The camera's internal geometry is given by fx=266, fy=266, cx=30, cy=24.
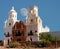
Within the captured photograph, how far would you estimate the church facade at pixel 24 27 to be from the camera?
6331cm

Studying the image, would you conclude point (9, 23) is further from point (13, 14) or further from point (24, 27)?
point (24, 27)

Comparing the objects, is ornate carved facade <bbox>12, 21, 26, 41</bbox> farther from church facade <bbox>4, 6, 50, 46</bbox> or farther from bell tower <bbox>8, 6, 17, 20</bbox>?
bell tower <bbox>8, 6, 17, 20</bbox>

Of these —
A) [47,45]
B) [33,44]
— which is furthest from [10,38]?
[47,45]

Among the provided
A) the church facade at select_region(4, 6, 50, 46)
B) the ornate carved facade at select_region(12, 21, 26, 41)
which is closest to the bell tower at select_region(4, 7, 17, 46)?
the church facade at select_region(4, 6, 50, 46)

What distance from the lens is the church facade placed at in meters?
63.3

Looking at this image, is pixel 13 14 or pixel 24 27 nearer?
pixel 24 27

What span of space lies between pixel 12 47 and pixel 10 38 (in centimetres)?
1703

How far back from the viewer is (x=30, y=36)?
6331 centimetres

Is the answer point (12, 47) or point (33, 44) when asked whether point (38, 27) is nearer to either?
point (33, 44)

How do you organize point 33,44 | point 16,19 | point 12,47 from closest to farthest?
1. point 12,47
2. point 33,44
3. point 16,19

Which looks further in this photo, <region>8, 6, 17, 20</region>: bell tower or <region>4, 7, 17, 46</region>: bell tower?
<region>8, 6, 17, 20</region>: bell tower

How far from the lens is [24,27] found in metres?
65.2

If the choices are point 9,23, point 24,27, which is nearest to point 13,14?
point 9,23

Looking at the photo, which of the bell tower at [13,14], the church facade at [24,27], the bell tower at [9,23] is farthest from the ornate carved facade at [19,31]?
the bell tower at [13,14]
